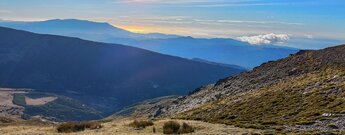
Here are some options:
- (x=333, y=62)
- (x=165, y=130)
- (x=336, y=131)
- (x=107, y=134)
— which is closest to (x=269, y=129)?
(x=336, y=131)

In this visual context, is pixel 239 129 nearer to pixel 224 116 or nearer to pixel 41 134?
pixel 224 116

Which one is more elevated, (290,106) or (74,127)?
(290,106)

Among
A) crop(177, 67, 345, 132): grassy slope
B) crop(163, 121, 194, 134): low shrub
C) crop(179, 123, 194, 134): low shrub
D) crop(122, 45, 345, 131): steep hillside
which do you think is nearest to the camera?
crop(179, 123, 194, 134): low shrub

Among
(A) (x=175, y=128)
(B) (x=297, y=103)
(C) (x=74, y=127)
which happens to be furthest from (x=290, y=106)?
(C) (x=74, y=127)

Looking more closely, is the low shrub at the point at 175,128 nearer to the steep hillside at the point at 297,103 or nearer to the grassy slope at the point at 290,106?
the grassy slope at the point at 290,106

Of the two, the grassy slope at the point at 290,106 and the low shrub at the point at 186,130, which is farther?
the grassy slope at the point at 290,106

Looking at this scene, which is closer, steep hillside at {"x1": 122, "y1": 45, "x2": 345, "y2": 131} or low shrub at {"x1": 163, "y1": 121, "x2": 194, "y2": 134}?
low shrub at {"x1": 163, "y1": 121, "x2": 194, "y2": 134}

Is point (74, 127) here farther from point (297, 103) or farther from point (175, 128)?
point (297, 103)

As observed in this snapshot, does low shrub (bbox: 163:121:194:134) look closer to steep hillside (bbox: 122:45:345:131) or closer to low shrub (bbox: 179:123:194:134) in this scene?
low shrub (bbox: 179:123:194:134)

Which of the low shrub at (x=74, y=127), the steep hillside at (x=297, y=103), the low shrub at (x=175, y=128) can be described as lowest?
the low shrub at (x=74, y=127)

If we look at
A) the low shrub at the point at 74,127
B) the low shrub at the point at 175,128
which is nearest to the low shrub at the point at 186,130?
the low shrub at the point at 175,128

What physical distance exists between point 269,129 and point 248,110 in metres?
18.8

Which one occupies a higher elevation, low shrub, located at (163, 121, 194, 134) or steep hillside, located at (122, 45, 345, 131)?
steep hillside, located at (122, 45, 345, 131)

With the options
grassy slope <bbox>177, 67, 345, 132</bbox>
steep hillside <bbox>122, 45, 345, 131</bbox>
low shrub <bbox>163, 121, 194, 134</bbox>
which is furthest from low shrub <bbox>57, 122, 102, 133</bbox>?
grassy slope <bbox>177, 67, 345, 132</bbox>
